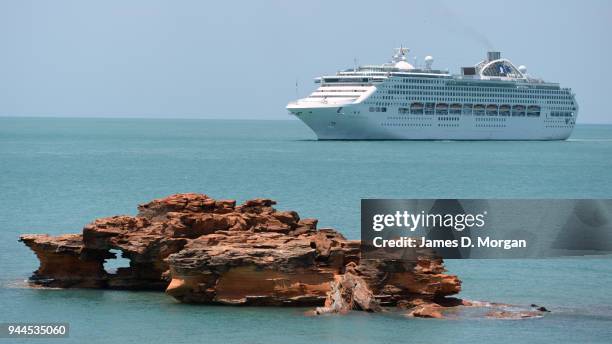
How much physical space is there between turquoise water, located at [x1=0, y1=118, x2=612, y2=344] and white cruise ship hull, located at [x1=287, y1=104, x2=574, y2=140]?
5.14ft

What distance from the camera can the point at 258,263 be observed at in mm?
23344

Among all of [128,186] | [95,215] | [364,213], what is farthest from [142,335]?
[128,186]

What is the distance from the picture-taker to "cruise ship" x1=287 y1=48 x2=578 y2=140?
111188 millimetres

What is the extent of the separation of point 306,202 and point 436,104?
70859 mm

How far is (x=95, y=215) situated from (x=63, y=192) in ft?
38.7

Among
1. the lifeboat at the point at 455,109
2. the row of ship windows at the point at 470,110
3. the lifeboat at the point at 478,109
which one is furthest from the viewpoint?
the lifeboat at the point at 478,109

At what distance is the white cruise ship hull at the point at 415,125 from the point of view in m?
110

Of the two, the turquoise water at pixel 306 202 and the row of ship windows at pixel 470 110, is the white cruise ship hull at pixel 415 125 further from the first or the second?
the turquoise water at pixel 306 202

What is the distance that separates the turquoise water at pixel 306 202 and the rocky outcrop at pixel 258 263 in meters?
0.46

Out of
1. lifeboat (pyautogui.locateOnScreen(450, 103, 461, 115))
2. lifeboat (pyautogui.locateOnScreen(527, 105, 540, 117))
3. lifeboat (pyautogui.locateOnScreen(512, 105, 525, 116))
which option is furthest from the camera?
lifeboat (pyautogui.locateOnScreen(527, 105, 540, 117))

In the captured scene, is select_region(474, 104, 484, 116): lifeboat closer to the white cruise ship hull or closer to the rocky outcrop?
the white cruise ship hull

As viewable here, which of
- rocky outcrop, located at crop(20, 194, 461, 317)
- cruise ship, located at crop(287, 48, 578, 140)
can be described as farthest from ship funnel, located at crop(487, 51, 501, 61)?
rocky outcrop, located at crop(20, 194, 461, 317)

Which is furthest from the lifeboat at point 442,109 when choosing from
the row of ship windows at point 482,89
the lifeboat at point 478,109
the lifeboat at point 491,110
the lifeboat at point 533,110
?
the lifeboat at point 533,110

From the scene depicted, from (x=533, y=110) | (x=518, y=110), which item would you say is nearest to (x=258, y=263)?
(x=518, y=110)
